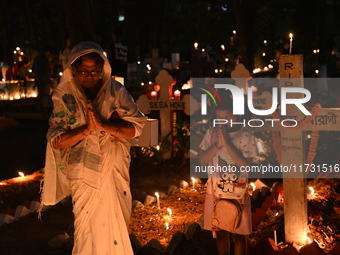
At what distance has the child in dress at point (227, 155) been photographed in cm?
490

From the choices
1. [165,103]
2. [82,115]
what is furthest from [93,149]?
[165,103]

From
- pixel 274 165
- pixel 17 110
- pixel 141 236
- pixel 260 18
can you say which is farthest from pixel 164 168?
pixel 260 18

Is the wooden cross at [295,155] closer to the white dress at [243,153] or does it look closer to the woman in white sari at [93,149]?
the white dress at [243,153]

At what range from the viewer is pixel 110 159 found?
4504 mm

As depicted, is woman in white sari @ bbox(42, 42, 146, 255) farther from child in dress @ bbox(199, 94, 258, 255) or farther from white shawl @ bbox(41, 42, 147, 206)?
child in dress @ bbox(199, 94, 258, 255)

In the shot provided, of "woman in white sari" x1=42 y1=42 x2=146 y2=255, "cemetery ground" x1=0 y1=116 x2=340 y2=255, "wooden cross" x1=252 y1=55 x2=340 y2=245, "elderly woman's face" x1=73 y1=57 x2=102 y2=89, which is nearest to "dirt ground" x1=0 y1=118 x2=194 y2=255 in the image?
"cemetery ground" x1=0 y1=116 x2=340 y2=255

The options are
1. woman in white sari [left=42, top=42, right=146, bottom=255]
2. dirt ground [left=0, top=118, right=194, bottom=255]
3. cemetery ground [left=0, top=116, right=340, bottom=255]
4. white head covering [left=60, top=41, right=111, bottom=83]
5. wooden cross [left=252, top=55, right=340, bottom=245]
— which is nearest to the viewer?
white head covering [left=60, top=41, right=111, bottom=83]

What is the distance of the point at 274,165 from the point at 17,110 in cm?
1047

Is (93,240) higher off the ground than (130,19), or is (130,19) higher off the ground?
(130,19)

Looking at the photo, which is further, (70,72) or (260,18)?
(260,18)

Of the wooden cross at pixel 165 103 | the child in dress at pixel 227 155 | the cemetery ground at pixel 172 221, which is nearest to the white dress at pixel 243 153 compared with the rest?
the child in dress at pixel 227 155

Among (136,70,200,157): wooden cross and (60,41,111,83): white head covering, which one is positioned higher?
(60,41,111,83): white head covering

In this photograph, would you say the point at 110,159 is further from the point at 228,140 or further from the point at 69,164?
the point at 228,140

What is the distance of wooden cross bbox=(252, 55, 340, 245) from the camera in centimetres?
541
